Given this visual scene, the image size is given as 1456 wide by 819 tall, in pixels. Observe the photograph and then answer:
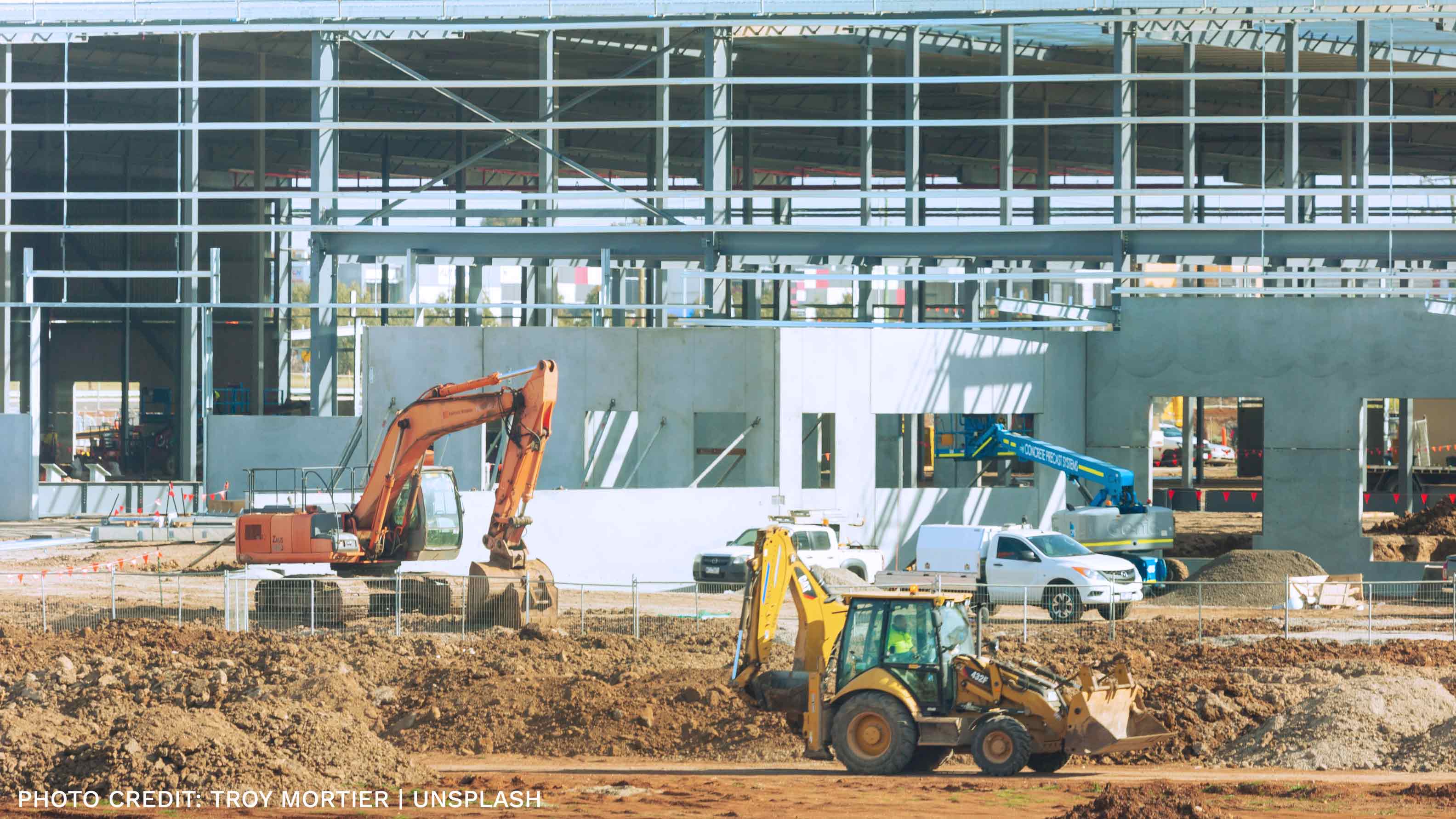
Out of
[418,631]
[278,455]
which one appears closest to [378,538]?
[418,631]

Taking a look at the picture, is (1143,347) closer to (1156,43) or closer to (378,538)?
(1156,43)

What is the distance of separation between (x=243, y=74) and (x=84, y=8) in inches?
A: 321

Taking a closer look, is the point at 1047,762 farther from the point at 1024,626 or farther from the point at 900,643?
the point at 1024,626

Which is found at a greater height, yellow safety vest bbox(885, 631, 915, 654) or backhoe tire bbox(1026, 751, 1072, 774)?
yellow safety vest bbox(885, 631, 915, 654)

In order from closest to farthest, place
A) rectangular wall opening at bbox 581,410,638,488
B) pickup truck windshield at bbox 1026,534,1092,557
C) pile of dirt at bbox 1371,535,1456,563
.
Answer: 1. pickup truck windshield at bbox 1026,534,1092,557
2. rectangular wall opening at bbox 581,410,638,488
3. pile of dirt at bbox 1371,535,1456,563

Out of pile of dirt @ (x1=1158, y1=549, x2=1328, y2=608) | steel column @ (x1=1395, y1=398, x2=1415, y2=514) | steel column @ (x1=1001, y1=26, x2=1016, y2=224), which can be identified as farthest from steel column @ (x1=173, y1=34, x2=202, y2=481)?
steel column @ (x1=1395, y1=398, x2=1415, y2=514)

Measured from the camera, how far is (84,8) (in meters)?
41.5

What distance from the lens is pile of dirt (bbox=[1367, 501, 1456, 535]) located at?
39.5m

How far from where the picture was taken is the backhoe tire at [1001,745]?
1448 centimetres

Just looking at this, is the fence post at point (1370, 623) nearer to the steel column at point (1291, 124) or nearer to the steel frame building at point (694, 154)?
the steel frame building at point (694, 154)

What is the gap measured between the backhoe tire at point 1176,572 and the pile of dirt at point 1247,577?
1.03ft

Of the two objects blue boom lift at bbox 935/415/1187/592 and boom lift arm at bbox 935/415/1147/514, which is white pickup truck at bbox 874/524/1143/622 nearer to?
blue boom lift at bbox 935/415/1187/592

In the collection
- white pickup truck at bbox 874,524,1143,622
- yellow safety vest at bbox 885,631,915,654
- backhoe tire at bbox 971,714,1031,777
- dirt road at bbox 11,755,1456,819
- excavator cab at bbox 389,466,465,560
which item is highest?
excavator cab at bbox 389,466,465,560

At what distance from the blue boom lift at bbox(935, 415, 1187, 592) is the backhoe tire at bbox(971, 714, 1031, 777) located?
16.0 meters
